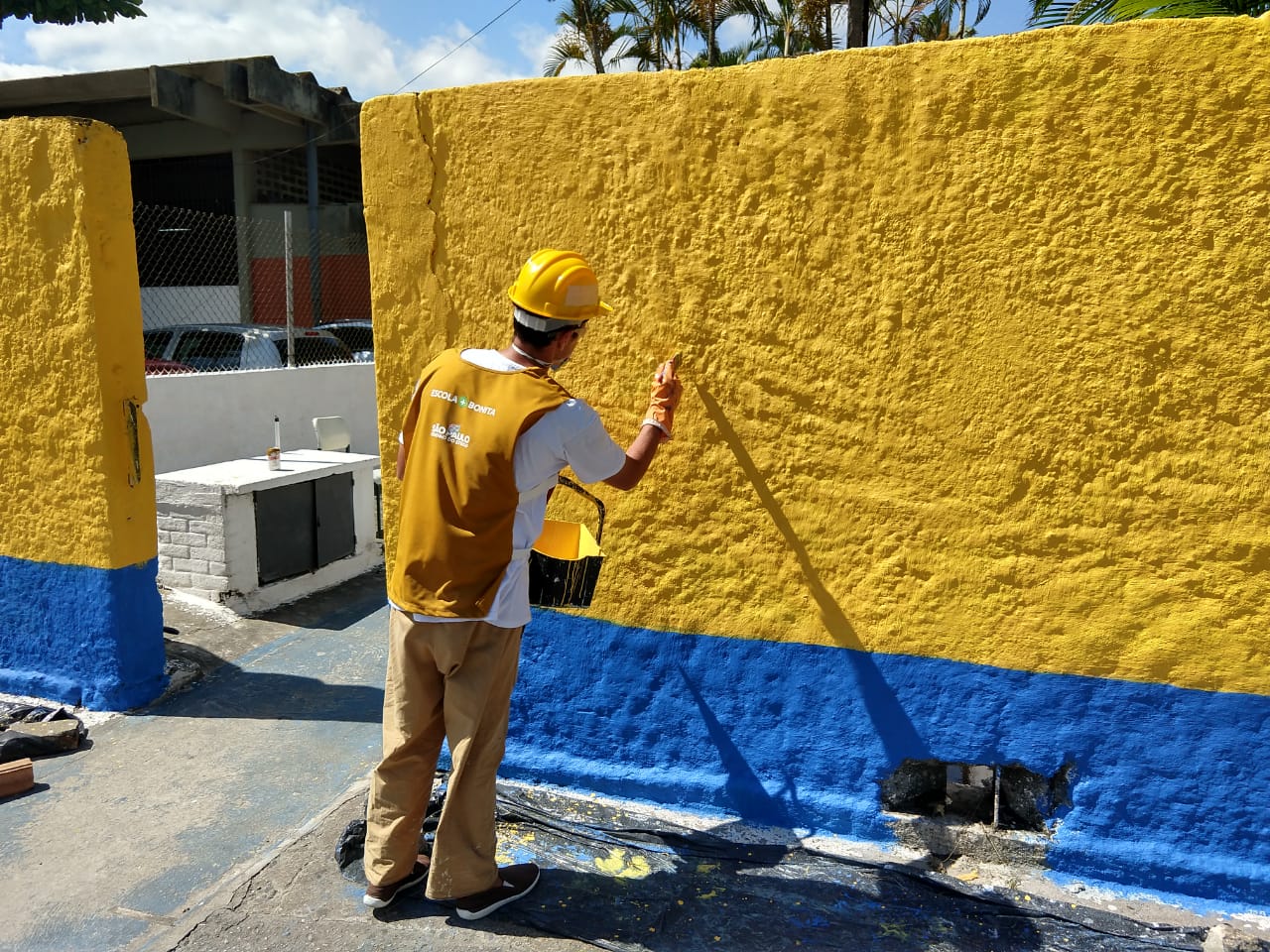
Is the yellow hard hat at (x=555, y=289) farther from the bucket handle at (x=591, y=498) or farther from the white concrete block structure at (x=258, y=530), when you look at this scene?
the white concrete block structure at (x=258, y=530)

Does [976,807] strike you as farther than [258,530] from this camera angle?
No

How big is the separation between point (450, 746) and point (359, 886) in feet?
A: 1.97

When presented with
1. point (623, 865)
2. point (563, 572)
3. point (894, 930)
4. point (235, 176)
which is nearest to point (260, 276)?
point (235, 176)

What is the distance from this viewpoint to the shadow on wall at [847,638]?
3053 mm

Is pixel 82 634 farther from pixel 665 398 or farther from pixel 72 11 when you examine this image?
pixel 72 11

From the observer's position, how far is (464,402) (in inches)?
104

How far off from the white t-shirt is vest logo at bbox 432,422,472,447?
5.6 inches

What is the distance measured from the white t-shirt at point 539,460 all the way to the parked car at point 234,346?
7206mm

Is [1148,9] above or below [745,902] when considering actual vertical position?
above

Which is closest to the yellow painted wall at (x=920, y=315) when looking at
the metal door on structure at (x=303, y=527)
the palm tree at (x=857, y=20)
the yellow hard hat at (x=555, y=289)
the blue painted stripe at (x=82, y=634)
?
the yellow hard hat at (x=555, y=289)

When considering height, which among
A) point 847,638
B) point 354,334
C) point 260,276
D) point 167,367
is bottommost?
point 847,638

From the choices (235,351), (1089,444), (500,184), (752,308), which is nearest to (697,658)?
(752,308)

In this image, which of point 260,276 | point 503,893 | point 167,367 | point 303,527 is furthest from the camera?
point 260,276

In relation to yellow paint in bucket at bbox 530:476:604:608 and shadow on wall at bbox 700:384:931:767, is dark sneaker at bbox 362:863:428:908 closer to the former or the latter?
yellow paint in bucket at bbox 530:476:604:608
